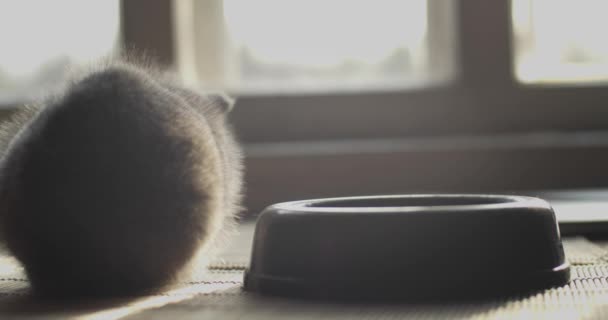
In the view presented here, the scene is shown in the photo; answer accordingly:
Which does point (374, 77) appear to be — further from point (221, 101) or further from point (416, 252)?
point (416, 252)

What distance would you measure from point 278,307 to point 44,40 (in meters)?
1.71

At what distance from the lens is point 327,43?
2219mm

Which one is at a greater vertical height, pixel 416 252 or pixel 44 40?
pixel 44 40

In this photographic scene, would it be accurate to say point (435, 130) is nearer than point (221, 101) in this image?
No

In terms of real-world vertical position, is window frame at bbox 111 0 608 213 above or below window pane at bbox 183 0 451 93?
below

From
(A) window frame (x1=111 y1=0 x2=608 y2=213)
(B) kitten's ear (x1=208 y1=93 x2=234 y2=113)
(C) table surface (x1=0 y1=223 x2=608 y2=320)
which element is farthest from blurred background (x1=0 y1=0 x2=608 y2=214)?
(C) table surface (x1=0 y1=223 x2=608 y2=320)

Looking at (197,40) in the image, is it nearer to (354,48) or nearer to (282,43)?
(282,43)

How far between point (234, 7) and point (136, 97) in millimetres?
1464

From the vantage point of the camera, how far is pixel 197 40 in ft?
7.22

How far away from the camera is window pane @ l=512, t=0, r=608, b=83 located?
7.10 ft

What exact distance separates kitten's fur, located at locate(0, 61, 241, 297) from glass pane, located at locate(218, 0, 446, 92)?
142 cm

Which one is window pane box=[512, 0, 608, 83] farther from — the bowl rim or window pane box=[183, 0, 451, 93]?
the bowl rim

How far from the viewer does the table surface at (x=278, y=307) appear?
2.11ft

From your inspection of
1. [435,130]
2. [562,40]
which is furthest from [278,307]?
[562,40]
